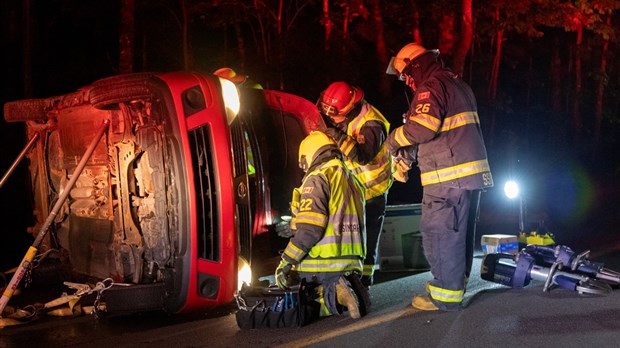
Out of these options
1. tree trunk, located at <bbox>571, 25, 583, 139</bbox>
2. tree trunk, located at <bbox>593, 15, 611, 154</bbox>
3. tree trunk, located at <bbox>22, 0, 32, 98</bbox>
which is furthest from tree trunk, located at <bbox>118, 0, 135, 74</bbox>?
tree trunk, located at <bbox>593, 15, 611, 154</bbox>

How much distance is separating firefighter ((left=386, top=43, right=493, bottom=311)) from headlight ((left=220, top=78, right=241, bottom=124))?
1.21m

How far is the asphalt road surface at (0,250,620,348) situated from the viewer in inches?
155

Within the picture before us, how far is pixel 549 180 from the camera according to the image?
1939cm

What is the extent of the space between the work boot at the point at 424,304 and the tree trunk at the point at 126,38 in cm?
748

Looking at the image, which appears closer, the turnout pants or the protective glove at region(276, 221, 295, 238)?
the turnout pants

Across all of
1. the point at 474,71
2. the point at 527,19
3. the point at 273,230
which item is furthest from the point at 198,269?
the point at 474,71

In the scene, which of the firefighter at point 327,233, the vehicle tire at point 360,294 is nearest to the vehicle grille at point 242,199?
the firefighter at point 327,233

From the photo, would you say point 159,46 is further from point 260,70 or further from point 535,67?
point 535,67

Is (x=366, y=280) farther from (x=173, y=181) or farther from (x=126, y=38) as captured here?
(x=126, y=38)

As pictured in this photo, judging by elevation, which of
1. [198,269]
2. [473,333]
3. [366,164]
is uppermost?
[366,164]

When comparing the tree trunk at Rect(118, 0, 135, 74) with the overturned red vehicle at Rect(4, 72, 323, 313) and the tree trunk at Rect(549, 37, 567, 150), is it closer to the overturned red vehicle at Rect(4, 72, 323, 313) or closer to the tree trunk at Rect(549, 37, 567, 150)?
the overturned red vehicle at Rect(4, 72, 323, 313)

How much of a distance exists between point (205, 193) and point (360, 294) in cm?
137

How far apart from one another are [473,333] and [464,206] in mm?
977

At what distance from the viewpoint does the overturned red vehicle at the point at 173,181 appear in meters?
4.50
